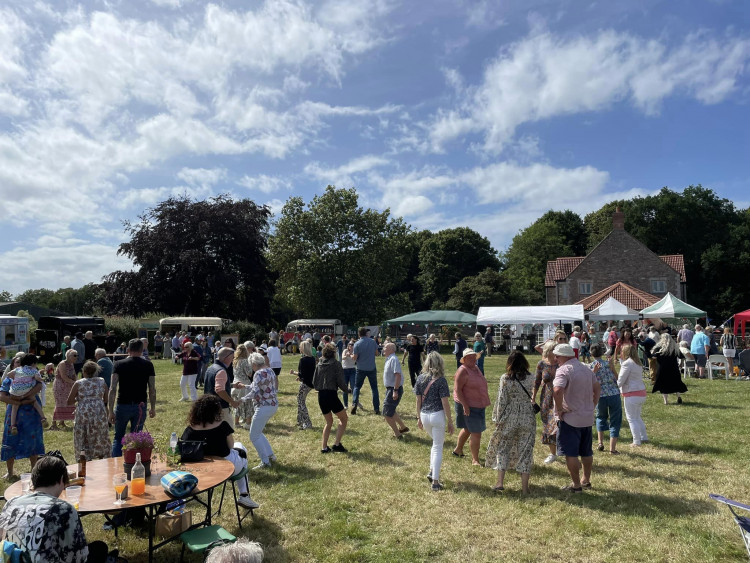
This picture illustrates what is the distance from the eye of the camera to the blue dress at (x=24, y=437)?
6.41 m

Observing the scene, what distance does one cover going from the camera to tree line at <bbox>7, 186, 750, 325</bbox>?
38531 millimetres

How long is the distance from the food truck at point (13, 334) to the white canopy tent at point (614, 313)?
27.4m

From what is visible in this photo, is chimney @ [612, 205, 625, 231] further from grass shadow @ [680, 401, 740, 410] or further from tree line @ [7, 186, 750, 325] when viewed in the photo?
grass shadow @ [680, 401, 740, 410]

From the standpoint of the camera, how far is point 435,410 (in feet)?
20.7

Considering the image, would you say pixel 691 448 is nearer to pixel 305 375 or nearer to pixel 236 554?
pixel 305 375

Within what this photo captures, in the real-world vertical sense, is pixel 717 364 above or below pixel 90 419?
below

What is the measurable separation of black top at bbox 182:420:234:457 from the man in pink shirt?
3.66 metres

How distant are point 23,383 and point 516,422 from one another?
245 inches

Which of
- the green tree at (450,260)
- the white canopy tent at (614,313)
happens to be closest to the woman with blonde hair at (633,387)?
the white canopy tent at (614,313)

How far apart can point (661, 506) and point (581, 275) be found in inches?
1592

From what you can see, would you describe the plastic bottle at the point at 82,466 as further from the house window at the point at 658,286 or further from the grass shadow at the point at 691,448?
the house window at the point at 658,286

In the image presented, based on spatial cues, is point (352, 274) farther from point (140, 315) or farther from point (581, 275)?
point (581, 275)

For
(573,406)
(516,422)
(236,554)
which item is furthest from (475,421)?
(236,554)

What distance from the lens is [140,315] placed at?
3797cm
